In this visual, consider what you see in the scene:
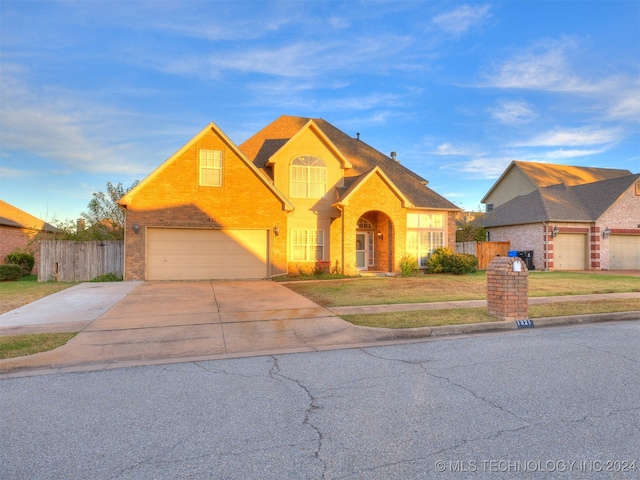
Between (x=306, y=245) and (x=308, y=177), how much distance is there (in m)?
3.55

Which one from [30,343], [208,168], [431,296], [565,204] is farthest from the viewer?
[565,204]

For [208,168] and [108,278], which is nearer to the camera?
[108,278]

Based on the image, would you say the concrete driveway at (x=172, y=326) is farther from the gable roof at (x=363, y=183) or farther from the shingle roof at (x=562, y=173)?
the shingle roof at (x=562, y=173)

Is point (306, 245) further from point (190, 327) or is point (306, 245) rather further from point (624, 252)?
point (624, 252)

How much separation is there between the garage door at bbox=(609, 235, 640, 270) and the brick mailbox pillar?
2178 cm

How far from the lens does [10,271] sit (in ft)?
61.6

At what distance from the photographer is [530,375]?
5234 millimetres

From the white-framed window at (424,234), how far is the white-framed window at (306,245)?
491 centimetres

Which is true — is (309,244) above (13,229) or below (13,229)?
below

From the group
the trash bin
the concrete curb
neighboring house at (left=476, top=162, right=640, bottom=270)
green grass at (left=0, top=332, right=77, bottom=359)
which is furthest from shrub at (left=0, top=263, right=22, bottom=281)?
neighboring house at (left=476, top=162, right=640, bottom=270)

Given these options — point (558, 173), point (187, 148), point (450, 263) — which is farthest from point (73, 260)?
point (558, 173)

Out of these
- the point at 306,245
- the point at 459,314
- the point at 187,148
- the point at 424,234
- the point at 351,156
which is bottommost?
the point at 459,314

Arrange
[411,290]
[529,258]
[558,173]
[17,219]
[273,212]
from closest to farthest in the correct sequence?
[411,290] → [273,212] → [529,258] → [17,219] → [558,173]

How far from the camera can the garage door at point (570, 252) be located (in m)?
24.9
